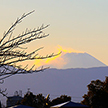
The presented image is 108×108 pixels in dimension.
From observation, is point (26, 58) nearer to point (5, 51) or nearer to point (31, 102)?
point (5, 51)

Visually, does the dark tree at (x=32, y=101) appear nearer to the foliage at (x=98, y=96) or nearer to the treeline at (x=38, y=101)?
the treeline at (x=38, y=101)

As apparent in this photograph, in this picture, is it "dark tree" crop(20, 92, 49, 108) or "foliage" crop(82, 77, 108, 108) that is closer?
"foliage" crop(82, 77, 108, 108)

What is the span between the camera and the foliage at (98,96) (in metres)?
73.5

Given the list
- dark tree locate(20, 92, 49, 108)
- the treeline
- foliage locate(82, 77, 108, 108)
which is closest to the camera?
foliage locate(82, 77, 108, 108)

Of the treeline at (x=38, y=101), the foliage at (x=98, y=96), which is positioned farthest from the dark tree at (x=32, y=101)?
the foliage at (x=98, y=96)

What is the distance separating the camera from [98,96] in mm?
75875

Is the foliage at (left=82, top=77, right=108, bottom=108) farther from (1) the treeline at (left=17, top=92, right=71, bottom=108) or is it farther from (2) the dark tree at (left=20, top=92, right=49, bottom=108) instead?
(2) the dark tree at (left=20, top=92, right=49, bottom=108)

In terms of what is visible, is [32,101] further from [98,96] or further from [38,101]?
[98,96]

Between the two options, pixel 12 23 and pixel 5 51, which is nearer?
pixel 5 51

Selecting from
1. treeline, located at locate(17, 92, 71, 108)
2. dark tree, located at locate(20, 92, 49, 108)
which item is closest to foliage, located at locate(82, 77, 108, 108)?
treeline, located at locate(17, 92, 71, 108)

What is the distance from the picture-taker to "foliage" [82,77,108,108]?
7350 cm

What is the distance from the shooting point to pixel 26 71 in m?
9.55

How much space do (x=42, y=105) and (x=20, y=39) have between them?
371ft

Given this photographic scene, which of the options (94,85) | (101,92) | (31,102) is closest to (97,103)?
(101,92)
